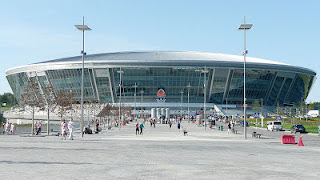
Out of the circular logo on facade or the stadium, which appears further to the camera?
the circular logo on facade

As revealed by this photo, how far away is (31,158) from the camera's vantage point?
18156 mm

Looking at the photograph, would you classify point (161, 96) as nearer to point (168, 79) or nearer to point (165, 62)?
point (168, 79)

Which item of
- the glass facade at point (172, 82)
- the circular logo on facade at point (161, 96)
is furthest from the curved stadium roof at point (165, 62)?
the circular logo on facade at point (161, 96)

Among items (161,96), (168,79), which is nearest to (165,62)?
(168,79)

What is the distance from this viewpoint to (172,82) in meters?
119

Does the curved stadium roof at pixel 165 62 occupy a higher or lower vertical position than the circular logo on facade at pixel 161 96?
higher

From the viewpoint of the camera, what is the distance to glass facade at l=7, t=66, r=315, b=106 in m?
115

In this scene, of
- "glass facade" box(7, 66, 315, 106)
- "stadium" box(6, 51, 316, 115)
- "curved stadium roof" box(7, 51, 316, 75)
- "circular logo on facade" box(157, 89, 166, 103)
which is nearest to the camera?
"curved stadium roof" box(7, 51, 316, 75)

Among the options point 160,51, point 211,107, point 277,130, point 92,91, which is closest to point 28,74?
point 92,91

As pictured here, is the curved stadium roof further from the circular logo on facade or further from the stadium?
the circular logo on facade

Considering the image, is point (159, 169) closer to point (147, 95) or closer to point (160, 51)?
point (147, 95)

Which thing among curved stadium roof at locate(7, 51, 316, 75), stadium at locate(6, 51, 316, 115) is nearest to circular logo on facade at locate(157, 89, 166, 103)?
stadium at locate(6, 51, 316, 115)

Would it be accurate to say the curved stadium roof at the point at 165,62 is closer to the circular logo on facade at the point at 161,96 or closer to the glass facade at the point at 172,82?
the glass facade at the point at 172,82

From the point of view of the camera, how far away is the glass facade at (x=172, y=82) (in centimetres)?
11456
